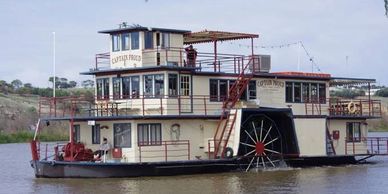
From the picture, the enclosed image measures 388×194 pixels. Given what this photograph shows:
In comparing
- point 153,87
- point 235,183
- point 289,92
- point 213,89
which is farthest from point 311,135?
point 153,87

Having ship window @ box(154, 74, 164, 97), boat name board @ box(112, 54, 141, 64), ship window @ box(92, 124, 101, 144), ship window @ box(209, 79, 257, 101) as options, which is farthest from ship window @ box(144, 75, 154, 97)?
ship window @ box(209, 79, 257, 101)

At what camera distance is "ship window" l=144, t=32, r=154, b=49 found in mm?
33656

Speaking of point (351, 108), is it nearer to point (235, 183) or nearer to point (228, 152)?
point (228, 152)

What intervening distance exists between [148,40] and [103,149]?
14.2 feet

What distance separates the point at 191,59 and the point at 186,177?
4.98m

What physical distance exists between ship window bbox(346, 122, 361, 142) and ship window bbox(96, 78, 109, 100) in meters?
10.2

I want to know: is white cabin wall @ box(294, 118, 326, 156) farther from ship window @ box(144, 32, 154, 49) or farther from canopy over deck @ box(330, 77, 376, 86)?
ship window @ box(144, 32, 154, 49)

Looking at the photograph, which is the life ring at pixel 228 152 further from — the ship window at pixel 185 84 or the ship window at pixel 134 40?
the ship window at pixel 134 40

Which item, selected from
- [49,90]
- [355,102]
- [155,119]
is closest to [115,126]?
[155,119]

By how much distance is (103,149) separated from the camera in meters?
32.4

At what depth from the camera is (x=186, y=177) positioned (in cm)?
3192

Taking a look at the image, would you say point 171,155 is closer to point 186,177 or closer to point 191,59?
point 186,177

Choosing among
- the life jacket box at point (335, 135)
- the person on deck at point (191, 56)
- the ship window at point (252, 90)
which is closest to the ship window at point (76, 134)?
the person on deck at point (191, 56)

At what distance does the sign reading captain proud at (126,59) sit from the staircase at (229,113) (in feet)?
11.8
